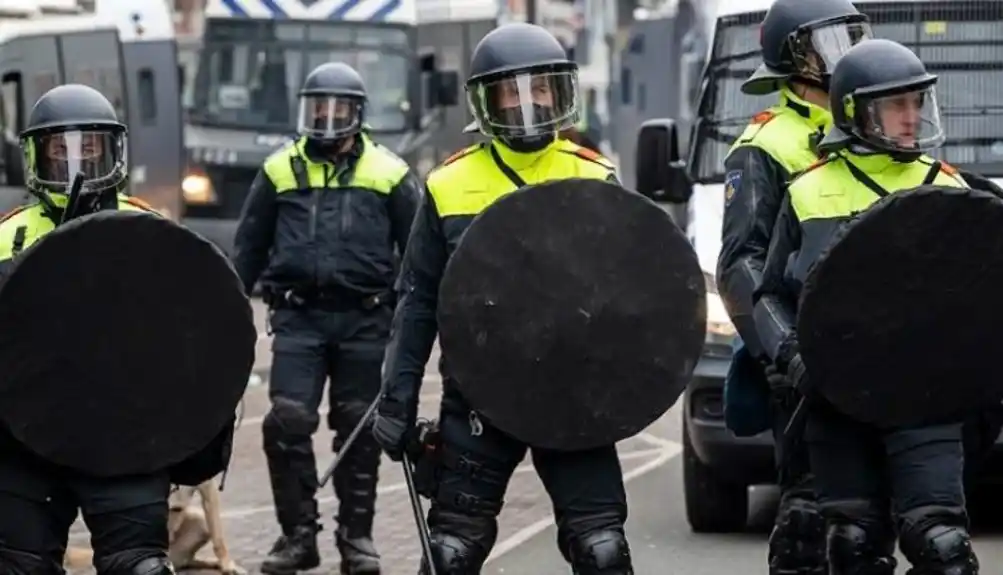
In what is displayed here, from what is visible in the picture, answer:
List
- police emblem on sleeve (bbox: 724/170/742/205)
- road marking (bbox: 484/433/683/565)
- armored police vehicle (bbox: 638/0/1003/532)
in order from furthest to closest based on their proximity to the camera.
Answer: road marking (bbox: 484/433/683/565) → armored police vehicle (bbox: 638/0/1003/532) → police emblem on sleeve (bbox: 724/170/742/205)

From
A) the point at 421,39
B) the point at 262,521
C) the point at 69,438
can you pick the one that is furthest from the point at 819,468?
the point at 421,39

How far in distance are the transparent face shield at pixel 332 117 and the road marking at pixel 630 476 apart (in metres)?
1.78

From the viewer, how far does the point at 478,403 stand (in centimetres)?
654

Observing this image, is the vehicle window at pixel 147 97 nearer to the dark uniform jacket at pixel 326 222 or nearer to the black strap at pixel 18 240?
the dark uniform jacket at pixel 326 222

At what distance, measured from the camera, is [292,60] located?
23.6 meters

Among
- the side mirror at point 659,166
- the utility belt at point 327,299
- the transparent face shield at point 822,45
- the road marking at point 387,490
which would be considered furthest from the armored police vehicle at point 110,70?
the transparent face shield at point 822,45

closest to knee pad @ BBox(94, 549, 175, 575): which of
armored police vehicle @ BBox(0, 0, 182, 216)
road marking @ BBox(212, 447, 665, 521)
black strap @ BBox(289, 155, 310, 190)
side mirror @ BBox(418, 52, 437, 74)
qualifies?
black strap @ BBox(289, 155, 310, 190)

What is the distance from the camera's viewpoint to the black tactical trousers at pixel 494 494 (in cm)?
662

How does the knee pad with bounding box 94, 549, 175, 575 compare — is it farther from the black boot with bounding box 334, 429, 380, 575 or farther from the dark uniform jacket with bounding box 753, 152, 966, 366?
the black boot with bounding box 334, 429, 380, 575

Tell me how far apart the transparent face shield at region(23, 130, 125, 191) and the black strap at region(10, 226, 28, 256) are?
14cm

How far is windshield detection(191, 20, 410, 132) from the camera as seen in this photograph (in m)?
23.5

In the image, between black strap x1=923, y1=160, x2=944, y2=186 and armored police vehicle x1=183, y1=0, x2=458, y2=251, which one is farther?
armored police vehicle x1=183, y1=0, x2=458, y2=251

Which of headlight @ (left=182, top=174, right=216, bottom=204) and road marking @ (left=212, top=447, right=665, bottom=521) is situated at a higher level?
road marking @ (left=212, top=447, right=665, bottom=521)

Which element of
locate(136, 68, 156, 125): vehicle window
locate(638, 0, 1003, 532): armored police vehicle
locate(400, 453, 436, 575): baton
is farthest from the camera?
locate(136, 68, 156, 125): vehicle window
